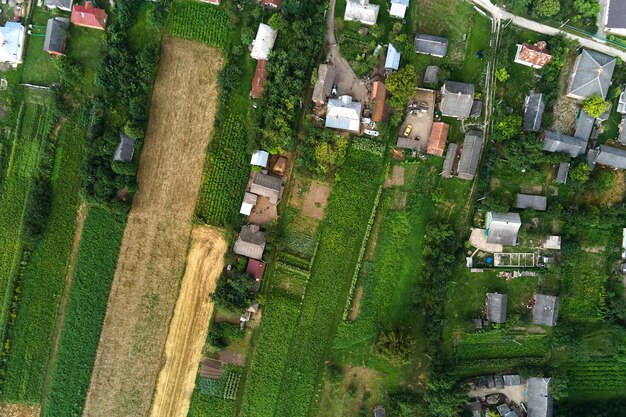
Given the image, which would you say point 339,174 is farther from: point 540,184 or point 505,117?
point 540,184

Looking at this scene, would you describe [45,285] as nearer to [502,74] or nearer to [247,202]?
[247,202]

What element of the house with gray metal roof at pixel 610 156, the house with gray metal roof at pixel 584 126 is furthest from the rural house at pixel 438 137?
the house with gray metal roof at pixel 610 156

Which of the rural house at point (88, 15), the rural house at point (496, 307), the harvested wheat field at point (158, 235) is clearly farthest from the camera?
the harvested wheat field at point (158, 235)

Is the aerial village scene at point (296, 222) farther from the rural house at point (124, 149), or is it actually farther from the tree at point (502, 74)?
the rural house at point (124, 149)

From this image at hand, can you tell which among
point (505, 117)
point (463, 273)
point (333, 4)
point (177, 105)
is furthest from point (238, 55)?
point (463, 273)

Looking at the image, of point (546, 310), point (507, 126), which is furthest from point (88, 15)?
point (546, 310)

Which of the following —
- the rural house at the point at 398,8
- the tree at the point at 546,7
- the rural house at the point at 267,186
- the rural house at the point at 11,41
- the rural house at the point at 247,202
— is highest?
the tree at the point at 546,7
